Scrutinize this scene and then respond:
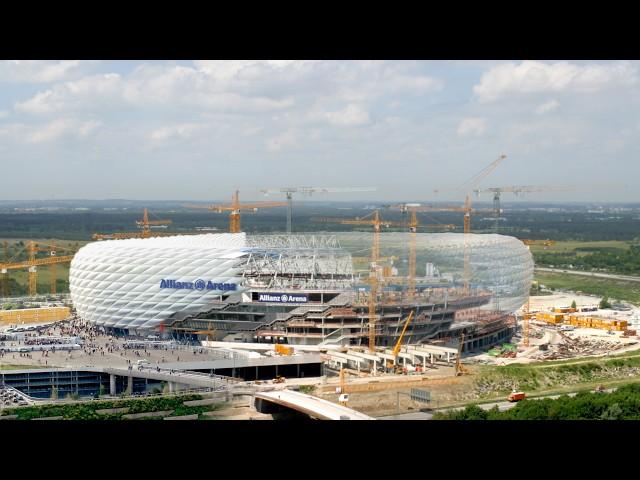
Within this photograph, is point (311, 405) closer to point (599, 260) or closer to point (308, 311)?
point (308, 311)

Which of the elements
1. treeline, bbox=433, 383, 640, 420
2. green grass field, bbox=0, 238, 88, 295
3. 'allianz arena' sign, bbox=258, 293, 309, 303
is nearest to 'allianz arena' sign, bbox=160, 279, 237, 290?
'allianz arena' sign, bbox=258, 293, 309, 303

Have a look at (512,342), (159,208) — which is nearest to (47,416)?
(512,342)

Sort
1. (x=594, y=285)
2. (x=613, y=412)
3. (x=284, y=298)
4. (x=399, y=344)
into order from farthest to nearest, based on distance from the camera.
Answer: (x=594, y=285) → (x=284, y=298) → (x=399, y=344) → (x=613, y=412)

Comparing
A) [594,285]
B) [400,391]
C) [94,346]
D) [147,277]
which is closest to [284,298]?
[147,277]

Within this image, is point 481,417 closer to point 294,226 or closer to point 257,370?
point 257,370

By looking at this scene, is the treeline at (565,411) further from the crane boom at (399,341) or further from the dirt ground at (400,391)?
the crane boom at (399,341)
